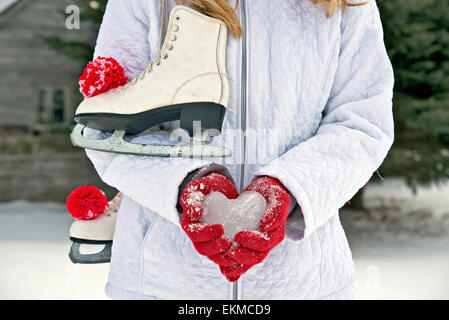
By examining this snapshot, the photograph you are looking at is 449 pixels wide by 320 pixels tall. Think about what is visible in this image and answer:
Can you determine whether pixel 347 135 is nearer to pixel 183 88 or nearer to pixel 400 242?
pixel 183 88

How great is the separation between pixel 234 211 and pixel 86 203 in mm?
424

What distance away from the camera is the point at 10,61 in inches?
253

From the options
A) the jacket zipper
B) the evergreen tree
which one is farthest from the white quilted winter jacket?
the evergreen tree

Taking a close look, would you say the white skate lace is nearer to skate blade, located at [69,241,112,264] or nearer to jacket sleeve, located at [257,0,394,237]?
jacket sleeve, located at [257,0,394,237]

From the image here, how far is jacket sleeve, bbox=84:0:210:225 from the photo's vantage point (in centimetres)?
68

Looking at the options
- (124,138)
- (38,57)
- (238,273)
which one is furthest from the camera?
(38,57)

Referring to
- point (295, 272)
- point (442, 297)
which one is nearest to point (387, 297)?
point (442, 297)

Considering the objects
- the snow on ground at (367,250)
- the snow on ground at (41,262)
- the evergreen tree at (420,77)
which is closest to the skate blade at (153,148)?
the snow on ground at (41,262)

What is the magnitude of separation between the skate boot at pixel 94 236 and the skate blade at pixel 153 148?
221 millimetres

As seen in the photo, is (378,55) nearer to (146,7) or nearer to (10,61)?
(146,7)

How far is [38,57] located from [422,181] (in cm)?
489

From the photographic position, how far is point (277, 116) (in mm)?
761

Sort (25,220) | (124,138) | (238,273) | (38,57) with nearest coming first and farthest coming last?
(238,273) → (124,138) → (25,220) → (38,57)

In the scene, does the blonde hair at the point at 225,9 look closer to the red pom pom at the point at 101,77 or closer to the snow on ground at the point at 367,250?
the red pom pom at the point at 101,77
